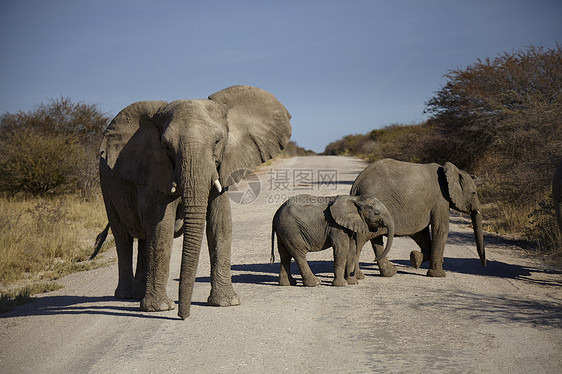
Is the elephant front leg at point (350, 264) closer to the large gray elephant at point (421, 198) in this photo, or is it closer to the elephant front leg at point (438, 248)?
the large gray elephant at point (421, 198)

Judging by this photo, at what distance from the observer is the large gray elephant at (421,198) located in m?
9.20

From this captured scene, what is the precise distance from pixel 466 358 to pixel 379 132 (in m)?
68.8

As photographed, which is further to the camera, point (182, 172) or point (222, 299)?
point (222, 299)

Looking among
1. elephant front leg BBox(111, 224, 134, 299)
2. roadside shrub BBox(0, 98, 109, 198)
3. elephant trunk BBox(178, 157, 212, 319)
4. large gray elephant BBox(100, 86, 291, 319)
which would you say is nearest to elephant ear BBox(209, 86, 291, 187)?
large gray elephant BBox(100, 86, 291, 319)

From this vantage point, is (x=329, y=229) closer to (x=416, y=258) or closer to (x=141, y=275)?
(x=416, y=258)

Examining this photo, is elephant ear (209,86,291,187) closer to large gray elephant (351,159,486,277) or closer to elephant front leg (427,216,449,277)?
large gray elephant (351,159,486,277)

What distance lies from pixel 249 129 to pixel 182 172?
5.05 feet

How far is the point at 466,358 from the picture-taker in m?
5.27

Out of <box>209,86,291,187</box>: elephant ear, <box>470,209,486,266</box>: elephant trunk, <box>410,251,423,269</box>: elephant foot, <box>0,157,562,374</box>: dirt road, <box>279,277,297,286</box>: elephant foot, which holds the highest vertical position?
<box>209,86,291,187</box>: elephant ear

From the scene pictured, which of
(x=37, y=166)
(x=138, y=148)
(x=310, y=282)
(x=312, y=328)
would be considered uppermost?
(x=37, y=166)

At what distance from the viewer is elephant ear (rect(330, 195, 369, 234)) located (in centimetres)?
846

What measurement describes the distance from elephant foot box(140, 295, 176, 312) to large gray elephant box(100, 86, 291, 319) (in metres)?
0.01

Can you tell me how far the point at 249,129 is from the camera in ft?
23.6

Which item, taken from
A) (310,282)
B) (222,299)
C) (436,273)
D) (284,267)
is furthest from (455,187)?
(222,299)
